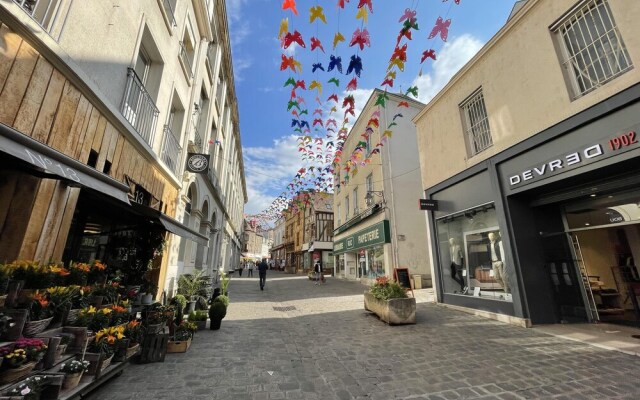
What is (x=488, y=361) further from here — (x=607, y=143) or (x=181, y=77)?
(x=181, y=77)

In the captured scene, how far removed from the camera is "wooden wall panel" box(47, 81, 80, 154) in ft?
11.5

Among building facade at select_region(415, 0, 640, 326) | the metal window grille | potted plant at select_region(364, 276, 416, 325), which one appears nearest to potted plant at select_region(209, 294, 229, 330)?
potted plant at select_region(364, 276, 416, 325)

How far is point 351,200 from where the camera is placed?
810 inches

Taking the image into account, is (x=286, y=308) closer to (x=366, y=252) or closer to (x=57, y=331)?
(x=57, y=331)

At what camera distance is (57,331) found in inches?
103

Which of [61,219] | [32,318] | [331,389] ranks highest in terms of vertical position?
[61,219]

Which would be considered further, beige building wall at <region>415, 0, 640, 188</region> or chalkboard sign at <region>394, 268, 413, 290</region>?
chalkboard sign at <region>394, 268, 413, 290</region>

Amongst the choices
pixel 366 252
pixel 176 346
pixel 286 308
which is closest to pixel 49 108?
Result: pixel 176 346

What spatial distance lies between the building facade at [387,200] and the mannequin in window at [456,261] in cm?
517

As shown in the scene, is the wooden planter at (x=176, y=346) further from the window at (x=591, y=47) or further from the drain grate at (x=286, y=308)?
the window at (x=591, y=47)

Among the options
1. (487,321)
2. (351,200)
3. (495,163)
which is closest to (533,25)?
(495,163)

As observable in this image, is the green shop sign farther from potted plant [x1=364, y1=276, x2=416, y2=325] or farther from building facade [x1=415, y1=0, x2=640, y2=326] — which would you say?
potted plant [x1=364, y1=276, x2=416, y2=325]

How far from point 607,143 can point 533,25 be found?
141 inches

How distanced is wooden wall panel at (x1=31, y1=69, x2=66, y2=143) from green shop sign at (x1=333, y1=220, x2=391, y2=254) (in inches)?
530
